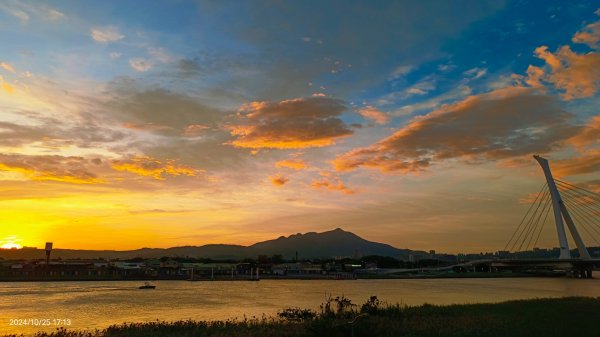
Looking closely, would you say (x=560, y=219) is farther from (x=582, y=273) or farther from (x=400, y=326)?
(x=400, y=326)

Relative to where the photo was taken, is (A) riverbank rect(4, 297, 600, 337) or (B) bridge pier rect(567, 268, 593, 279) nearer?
(A) riverbank rect(4, 297, 600, 337)

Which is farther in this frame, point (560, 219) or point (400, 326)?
point (560, 219)

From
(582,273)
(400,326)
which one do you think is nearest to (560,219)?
(582,273)

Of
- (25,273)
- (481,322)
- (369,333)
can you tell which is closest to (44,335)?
(369,333)

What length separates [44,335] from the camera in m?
19.0

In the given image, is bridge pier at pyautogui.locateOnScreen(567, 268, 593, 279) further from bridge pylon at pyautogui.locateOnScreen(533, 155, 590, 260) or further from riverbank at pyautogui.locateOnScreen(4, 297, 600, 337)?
riverbank at pyautogui.locateOnScreen(4, 297, 600, 337)

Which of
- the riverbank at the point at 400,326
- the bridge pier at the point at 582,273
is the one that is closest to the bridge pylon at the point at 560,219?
the bridge pier at the point at 582,273

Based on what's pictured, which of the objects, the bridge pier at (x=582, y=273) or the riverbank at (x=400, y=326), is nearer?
the riverbank at (x=400, y=326)

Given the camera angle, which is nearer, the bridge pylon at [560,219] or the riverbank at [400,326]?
the riverbank at [400,326]

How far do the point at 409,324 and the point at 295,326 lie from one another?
495 centimetres

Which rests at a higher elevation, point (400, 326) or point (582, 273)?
point (582, 273)

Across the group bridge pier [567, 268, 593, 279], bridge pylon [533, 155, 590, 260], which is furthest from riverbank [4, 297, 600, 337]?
bridge pier [567, 268, 593, 279]

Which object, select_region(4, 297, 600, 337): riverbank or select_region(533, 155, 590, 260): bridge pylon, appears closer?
select_region(4, 297, 600, 337): riverbank

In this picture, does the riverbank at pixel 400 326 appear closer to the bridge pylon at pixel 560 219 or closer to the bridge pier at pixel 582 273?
the bridge pylon at pixel 560 219
